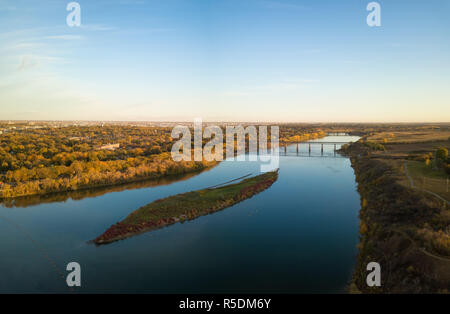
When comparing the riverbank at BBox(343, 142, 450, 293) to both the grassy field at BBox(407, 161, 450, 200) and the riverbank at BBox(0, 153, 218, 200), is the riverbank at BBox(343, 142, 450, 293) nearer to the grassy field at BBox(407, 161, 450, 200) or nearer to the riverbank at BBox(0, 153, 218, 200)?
the grassy field at BBox(407, 161, 450, 200)

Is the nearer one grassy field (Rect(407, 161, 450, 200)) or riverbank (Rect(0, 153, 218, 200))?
grassy field (Rect(407, 161, 450, 200))

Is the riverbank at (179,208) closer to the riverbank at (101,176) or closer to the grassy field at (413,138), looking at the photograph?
the riverbank at (101,176)

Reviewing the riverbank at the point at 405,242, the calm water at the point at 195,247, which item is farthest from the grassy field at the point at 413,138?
the riverbank at the point at 405,242

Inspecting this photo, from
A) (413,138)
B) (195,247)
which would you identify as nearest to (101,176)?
(195,247)

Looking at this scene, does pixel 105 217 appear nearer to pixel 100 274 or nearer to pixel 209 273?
pixel 100 274

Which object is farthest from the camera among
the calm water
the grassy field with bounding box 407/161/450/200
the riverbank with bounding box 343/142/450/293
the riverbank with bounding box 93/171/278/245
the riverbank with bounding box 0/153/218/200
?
the riverbank with bounding box 0/153/218/200

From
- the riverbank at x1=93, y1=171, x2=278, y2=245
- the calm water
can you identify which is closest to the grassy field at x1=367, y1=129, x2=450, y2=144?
the calm water

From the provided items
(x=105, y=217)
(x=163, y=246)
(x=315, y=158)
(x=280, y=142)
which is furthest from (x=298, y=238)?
(x=280, y=142)
